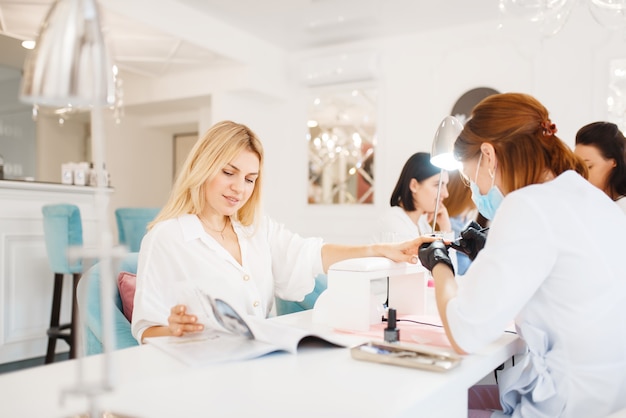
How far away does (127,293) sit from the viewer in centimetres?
171

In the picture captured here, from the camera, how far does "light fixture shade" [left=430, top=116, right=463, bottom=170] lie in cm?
180

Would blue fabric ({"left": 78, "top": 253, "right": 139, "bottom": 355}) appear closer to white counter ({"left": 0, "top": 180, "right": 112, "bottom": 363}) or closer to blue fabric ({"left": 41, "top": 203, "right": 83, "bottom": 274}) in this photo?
blue fabric ({"left": 41, "top": 203, "right": 83, "bottom": 274})

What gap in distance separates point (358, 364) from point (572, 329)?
0.48 m

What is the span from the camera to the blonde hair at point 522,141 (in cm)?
130

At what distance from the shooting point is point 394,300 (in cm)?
175

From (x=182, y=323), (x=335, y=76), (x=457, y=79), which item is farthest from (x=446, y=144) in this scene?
(x=335, y=76)

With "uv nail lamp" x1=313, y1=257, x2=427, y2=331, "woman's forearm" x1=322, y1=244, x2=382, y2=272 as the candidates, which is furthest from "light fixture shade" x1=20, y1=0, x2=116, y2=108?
"woman's forearm" x1=322, y1=244, x2=382, y2=272

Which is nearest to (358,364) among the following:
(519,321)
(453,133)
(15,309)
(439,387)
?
(439,387)

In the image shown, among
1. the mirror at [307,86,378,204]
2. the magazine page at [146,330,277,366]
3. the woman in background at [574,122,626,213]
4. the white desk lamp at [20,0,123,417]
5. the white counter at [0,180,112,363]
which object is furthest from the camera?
the mirror at [307,86,378,204]

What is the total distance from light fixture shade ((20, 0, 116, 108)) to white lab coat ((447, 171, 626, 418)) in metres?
0.82

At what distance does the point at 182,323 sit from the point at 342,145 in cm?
433

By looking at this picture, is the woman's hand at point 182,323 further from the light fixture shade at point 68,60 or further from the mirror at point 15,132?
the mirror at point 15,132

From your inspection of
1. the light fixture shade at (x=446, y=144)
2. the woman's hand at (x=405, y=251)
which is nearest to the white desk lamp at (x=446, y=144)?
the light fixture shade at (x=446, y=144)

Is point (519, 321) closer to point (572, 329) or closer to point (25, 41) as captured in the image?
point (572, 329)
